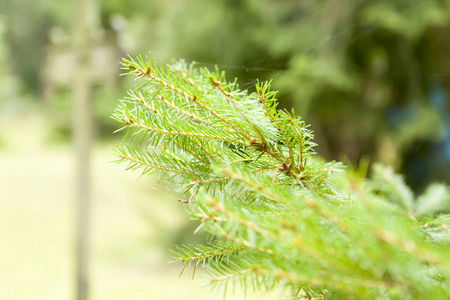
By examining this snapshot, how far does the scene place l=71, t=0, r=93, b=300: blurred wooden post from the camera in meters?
1.80

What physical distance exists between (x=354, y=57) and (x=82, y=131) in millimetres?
1467

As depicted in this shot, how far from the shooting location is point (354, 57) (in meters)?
2.18

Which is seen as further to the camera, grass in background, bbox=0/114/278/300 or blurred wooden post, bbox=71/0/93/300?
grass in background, bbox=0/114/278/300

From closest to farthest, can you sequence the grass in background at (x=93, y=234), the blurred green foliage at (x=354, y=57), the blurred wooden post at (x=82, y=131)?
the blurred wooden post at (x=82, y=131)
the blurred green foliage at (x=354, y=57)
the grass in background at (x=93, y=234)

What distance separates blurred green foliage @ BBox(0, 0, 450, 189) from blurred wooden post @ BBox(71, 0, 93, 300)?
210mm

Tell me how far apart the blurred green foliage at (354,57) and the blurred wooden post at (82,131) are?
0.21 m

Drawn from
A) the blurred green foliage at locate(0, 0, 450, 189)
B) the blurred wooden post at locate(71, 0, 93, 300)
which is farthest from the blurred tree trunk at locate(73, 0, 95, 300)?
the blurred green foliage at locate(0, 0, 450, 189)

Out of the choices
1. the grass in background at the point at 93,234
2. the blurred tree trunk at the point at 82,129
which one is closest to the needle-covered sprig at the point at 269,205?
the grass in background at the point at 93,234

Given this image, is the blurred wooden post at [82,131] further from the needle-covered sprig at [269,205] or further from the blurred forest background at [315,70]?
the needle-covered sprig at [269,205]

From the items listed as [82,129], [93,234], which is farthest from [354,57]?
[93,234]

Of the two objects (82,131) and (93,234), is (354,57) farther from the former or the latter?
(93,234)

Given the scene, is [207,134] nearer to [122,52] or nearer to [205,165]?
[205,165]

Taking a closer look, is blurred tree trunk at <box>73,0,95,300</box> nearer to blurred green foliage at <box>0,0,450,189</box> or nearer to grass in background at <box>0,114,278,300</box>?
blurred green foliage at <box>0,0,450,189</box>

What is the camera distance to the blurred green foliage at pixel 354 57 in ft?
6.43
